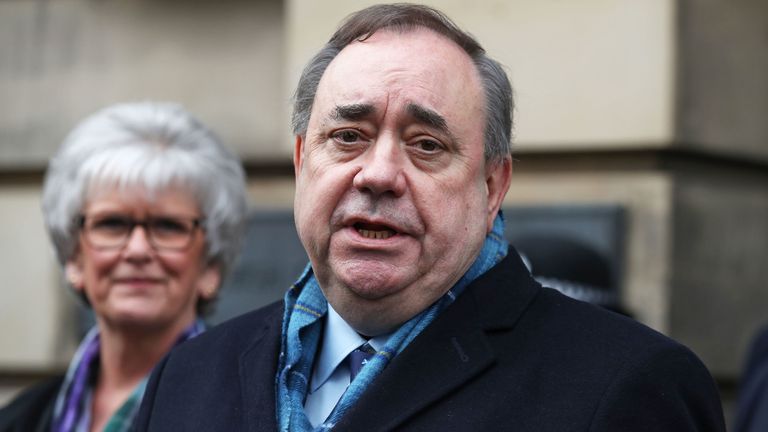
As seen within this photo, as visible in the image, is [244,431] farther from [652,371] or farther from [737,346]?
[737,346]

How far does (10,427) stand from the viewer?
372 cm

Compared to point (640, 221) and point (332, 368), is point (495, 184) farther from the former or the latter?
point (640, 221)

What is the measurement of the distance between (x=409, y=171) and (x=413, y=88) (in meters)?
0.15

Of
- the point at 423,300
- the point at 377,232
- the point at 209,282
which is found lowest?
the point at 209,282

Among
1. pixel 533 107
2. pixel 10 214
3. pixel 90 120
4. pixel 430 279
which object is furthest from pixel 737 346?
pixel 10 214

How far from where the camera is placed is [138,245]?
363 cm

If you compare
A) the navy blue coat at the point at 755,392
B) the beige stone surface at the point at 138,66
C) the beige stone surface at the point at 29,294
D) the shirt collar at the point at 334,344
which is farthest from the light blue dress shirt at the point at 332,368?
the beige stone surface at the point at 29,294

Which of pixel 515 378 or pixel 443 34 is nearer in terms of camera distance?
pixel 515 378

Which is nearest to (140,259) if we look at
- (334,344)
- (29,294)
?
(334,344)

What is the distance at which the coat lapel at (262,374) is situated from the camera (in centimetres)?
253

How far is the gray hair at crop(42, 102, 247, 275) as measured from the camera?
3.69 meters

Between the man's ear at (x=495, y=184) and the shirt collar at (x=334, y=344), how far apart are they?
0.31 meters

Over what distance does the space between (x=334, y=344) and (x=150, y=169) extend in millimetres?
1225

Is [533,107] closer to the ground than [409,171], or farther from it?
closer to the ground
